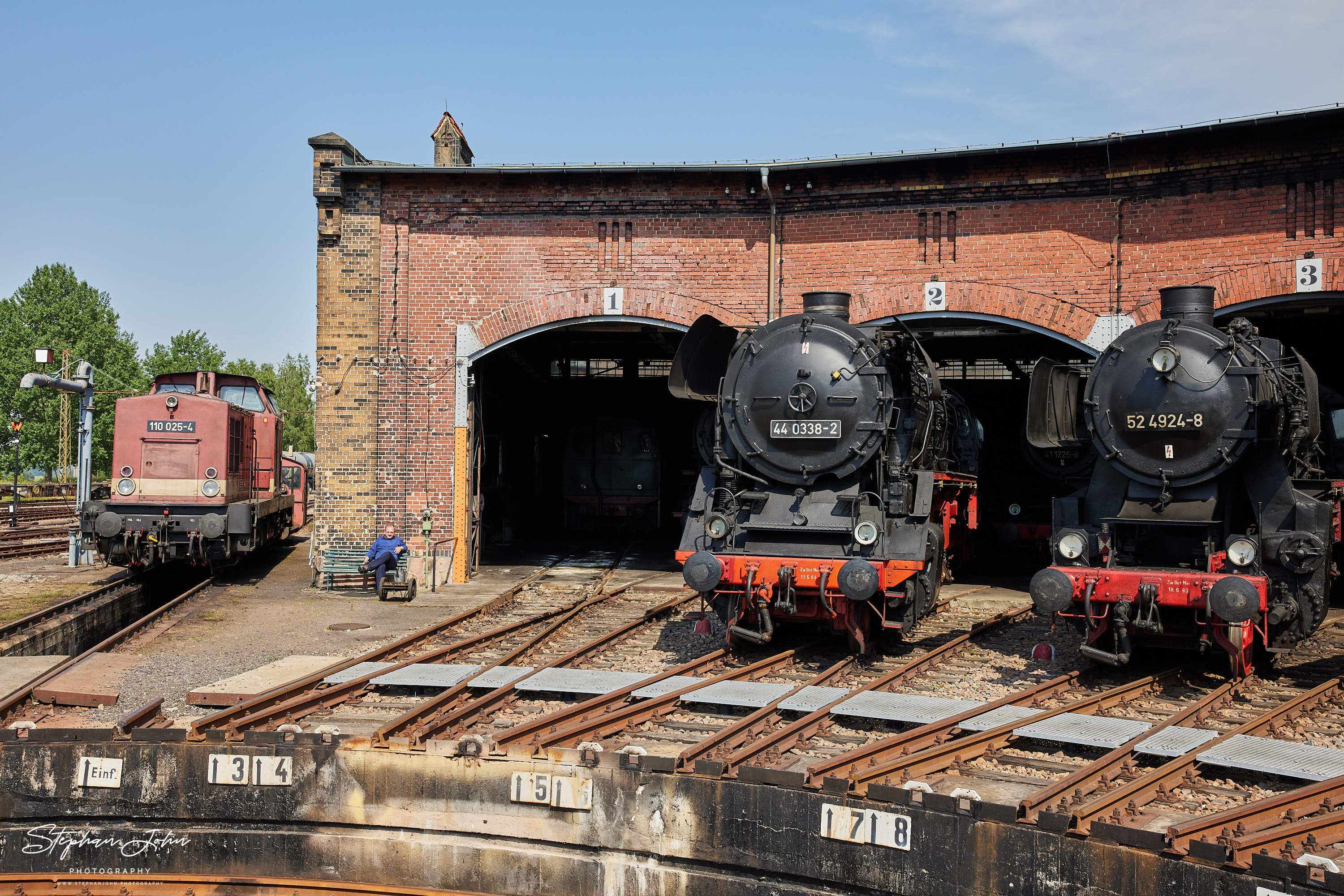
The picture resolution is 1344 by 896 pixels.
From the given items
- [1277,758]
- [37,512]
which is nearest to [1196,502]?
[1277,758]

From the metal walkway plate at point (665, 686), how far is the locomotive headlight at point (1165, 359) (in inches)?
176

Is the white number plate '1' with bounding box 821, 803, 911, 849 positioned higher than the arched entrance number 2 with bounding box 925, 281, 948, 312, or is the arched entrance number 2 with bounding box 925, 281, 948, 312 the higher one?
the arched entrance number 2 with bounding box 925, 281, 948, 312

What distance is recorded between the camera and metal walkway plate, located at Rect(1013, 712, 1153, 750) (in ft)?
20.0

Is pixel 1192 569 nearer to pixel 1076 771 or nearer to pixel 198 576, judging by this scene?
pixel 1076 771

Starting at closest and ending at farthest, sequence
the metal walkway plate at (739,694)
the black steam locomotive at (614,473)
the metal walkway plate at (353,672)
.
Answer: the metal walkway plate at (739,694) < the metal walkway plate at (353,672) < the black steam locomotive at (614,473)

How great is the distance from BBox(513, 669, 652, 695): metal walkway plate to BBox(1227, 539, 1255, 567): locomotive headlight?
4.52m

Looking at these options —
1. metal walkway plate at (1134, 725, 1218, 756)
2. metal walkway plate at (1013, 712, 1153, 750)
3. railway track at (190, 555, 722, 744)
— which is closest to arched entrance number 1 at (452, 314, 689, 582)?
railway track at (190, 555, 722, 744)

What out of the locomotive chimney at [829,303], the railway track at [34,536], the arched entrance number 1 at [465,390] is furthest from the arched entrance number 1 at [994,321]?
the railway track at [34,536]

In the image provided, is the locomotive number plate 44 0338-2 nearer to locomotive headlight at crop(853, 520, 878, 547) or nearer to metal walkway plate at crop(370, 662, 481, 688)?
locomotive headlight at crop(853, 520, 878, 547)

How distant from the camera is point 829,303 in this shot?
9.88 m

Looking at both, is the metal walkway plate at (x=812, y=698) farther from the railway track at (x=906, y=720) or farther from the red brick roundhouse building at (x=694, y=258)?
the red brick roundhouse building at (x=694, y=258)

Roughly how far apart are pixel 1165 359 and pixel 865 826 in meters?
4.89


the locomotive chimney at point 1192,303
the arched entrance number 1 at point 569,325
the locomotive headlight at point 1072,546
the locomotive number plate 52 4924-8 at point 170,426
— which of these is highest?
the arched entrance number 1 at point 569,325

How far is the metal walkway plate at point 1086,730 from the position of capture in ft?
20.0
